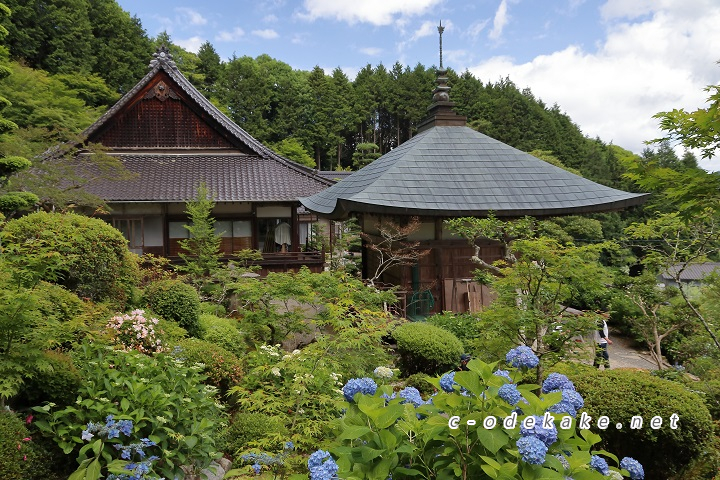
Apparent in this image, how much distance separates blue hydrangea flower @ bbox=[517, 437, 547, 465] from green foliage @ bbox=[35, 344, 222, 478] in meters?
2.77

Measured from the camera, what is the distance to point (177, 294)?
6695 millimetres

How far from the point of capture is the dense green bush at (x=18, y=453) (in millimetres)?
3018

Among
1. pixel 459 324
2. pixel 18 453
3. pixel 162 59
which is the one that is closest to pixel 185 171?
pixel 162 59

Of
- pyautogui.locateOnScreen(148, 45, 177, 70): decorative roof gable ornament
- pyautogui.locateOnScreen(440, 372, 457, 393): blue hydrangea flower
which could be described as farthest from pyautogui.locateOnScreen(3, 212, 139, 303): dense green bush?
pyautogui.locateOnScreen(148, 45, 177, 70): decorative roof gable ornament

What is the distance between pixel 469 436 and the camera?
1935 mm

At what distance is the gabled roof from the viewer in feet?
50.1

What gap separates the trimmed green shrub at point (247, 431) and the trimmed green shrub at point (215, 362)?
0.81m

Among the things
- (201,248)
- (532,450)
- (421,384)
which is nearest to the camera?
(532,450)

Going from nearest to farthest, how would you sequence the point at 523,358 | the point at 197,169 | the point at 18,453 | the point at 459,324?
the point at 523,358 → the point at 18,453 → the point at 459,324 → the point at 197,169

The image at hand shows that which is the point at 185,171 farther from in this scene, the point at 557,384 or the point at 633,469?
the point at 633,469

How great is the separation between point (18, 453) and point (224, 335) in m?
3.67

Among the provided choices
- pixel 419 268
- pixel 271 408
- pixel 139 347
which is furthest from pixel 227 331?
pixel 419 268

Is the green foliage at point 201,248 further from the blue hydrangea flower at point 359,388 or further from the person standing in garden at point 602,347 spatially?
the blue hydrangea flower at point 359,388

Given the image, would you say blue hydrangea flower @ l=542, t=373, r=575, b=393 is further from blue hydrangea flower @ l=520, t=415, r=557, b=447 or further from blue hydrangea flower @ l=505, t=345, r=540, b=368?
blue hydrangea flower @ l=520, t=415, r=557, b=447
